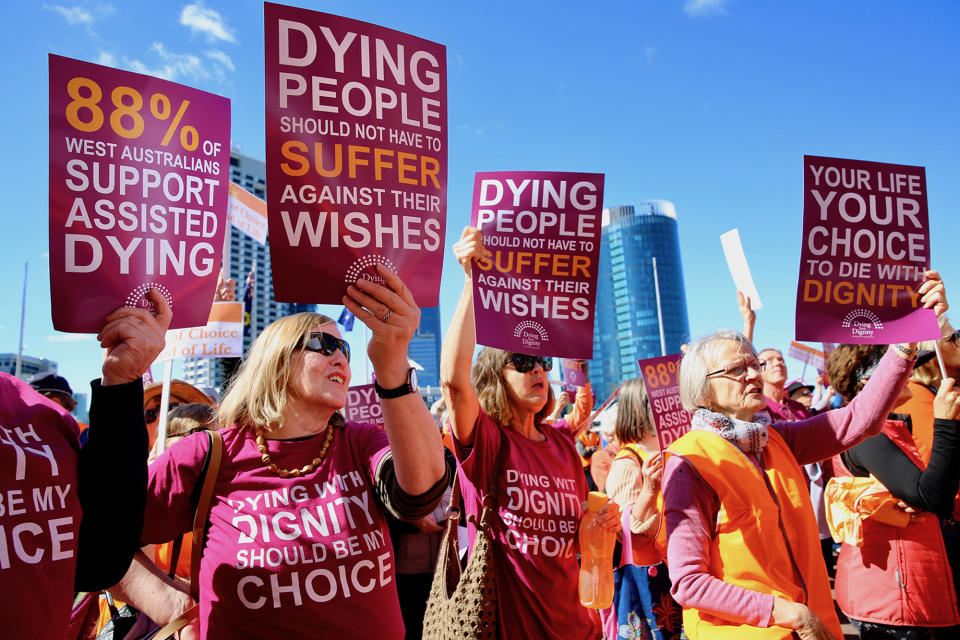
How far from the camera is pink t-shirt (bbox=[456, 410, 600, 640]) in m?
2.85

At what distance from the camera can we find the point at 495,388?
3.51 metres

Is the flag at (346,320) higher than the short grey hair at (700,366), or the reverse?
the flag at (346,320)

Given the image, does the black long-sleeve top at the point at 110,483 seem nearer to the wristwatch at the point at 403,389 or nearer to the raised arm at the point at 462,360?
the wristwatch at the point at 403,389

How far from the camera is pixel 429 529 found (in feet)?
14.0

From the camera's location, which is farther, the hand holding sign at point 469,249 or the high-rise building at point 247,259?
the high-rise building at point 247,259

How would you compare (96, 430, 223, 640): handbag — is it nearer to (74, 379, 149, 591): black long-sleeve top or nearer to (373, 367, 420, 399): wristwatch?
(74, 379, 149, 591): black long-sleeve top

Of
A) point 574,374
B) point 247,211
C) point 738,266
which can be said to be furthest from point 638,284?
point 738,266

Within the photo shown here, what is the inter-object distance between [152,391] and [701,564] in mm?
4677

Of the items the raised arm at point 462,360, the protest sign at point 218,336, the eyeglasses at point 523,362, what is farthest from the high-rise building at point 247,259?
the raised arm at point 462,360

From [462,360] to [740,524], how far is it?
1272mm

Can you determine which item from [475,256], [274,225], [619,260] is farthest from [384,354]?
[619,260]

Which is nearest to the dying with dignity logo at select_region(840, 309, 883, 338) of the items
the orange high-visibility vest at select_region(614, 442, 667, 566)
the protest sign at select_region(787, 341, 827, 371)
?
the orange high-visibility vest at select_region(614, 442, 667, 566)

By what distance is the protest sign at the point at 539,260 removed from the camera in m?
Result: 3.21

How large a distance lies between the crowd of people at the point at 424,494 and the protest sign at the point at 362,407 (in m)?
2.46
